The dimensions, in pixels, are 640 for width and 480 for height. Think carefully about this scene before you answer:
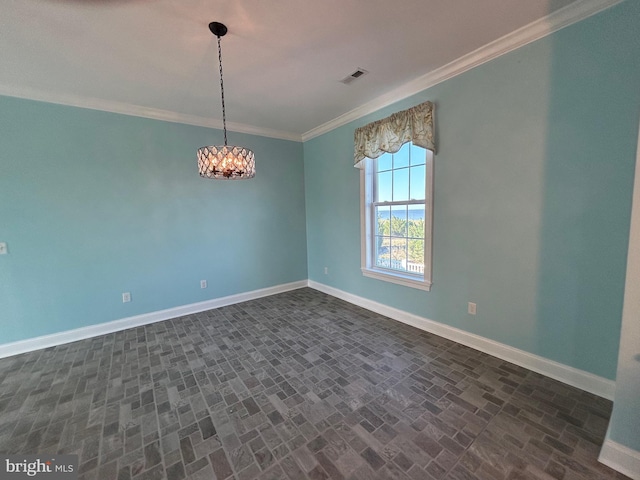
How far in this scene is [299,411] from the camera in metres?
1.77

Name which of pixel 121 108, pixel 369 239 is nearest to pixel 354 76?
pixel 369 239

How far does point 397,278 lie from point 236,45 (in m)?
2.85

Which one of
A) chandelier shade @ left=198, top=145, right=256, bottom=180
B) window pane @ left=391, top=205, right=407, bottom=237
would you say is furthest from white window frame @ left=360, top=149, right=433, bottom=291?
chandelier shade @ left=198, top=145, right=256, bottom=180

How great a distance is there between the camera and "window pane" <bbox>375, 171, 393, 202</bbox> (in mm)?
3322

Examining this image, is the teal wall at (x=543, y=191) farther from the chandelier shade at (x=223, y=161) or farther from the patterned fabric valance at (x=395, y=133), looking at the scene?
the chandelier shade at (x=223, y=161)

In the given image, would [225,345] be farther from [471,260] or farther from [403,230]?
[471,260]

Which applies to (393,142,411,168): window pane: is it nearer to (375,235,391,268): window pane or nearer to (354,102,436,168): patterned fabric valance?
(354,102,436,168): patterned fabric valance

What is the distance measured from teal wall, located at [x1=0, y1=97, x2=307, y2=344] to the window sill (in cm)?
183

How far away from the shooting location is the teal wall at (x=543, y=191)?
1.70 meters

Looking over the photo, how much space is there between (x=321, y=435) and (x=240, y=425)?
0.54 meters

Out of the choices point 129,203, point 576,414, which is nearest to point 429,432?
point 576,414

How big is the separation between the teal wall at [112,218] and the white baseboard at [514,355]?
93.5 inches

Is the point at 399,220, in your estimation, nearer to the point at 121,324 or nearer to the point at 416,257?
the point at 416,257

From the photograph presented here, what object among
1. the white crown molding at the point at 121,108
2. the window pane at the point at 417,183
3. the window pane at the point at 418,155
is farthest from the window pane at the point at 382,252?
the white crown molding at the point at 121,108
